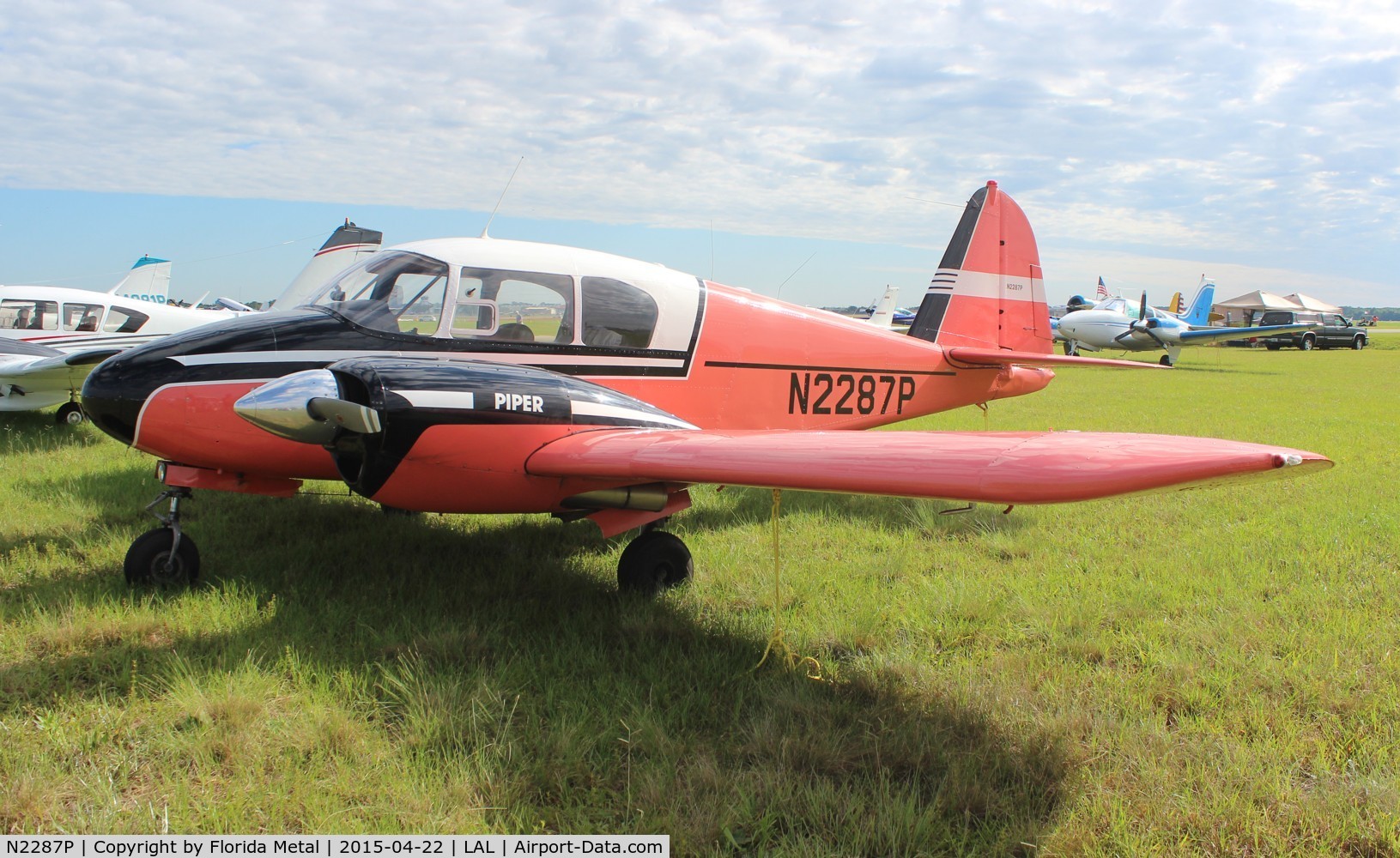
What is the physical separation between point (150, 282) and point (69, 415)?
52.4 feet

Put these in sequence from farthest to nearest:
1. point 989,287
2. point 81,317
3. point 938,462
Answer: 1. point 81,317
2. point 989,287
3. point 938,462

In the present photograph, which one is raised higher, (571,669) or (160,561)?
(160,561)

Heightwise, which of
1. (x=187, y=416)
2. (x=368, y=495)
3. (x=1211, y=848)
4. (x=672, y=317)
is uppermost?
(x=672, y=317)

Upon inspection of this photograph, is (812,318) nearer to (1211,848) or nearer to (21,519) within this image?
(1211,848)

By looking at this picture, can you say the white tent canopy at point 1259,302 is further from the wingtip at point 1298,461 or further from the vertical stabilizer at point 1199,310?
the wingtip at point 1298,461

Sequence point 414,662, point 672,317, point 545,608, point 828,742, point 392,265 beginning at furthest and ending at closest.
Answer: point 672,317, point 392,265, point 545,608, point 414,662, point 828,742

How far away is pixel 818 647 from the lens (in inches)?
183

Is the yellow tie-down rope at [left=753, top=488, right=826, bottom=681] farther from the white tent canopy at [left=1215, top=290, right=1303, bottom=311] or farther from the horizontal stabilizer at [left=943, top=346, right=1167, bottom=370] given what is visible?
the white tent canopy at [left=1215, top=290, right=1303, bottom=311]

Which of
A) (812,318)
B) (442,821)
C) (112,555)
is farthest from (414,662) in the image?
(812,318)

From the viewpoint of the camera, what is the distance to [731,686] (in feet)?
13.5

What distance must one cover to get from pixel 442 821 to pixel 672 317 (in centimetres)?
427

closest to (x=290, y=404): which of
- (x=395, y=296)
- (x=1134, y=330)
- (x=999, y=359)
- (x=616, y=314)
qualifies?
(x=395, y=296)

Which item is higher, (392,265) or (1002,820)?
(392,265)

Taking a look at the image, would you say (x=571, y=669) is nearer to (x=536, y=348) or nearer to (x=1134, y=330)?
(x=536, y=348)
